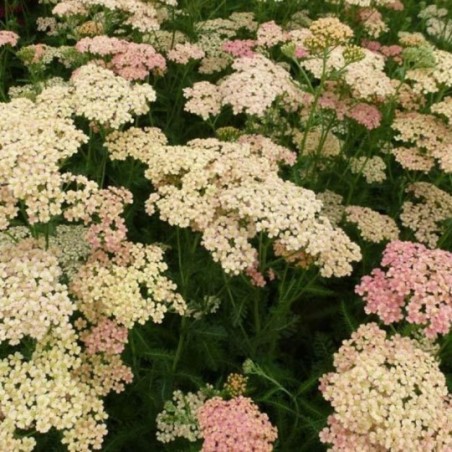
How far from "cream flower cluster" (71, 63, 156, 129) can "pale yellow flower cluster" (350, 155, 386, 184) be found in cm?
195

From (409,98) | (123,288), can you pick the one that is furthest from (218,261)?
(409,98)

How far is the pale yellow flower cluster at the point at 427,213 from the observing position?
183 inches

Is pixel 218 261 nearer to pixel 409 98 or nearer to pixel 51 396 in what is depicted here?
pixel 51 396

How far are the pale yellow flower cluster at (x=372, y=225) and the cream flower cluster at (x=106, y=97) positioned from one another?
1.75m

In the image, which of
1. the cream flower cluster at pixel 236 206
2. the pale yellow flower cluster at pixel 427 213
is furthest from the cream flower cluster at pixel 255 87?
the pale yellow flower cluster at pixel 427 213

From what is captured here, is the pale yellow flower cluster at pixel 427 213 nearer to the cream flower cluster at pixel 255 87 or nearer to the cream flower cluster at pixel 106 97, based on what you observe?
the cream flower cluster at pixel 255 87

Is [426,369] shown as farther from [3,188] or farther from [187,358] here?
[3,188]

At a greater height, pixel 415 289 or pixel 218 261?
pixel 415 289

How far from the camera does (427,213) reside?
15.4 feet

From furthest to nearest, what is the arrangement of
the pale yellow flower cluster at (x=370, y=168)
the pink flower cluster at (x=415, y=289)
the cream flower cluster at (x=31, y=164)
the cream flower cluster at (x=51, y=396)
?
1. the pale yellow flower cluster at (x=370, y=168)
2. the pink flower cluster at (x=415, y=289)
3. the cream flower cluster at (x=31, y=164)
4. the cream flower cluster at (x=51, y=396)

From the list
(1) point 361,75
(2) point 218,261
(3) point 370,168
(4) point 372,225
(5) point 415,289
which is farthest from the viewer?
(3) point 370,168

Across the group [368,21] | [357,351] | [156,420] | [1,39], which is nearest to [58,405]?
[156,420]

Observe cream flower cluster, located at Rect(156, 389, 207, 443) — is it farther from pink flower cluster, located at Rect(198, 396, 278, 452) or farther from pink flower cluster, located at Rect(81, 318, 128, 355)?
pink flower cluster, located at Rect(81, 318, 128, 355)

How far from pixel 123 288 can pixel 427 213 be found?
8.80 feet
